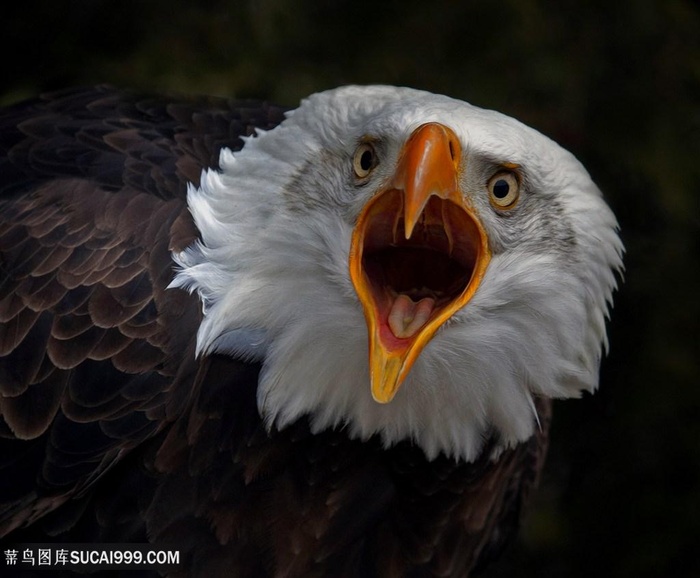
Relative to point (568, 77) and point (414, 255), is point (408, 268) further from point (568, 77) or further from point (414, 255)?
point (568, 77)

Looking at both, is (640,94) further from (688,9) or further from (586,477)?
(586,477)

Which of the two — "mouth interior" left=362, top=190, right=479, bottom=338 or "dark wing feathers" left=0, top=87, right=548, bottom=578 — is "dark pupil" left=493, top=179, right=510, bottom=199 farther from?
"dark wing feathers" left=0, top=87, right=548, bottom=578

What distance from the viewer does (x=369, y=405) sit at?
2645mm

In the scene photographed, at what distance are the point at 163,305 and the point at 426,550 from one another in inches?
36.6

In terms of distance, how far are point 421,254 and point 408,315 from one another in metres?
0.31

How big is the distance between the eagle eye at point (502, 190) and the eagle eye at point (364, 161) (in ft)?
0.88

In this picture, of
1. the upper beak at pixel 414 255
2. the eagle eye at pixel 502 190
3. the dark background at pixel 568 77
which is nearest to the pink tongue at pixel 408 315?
the upper beak at pixel 414 255

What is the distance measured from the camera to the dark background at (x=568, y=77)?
3838 mm

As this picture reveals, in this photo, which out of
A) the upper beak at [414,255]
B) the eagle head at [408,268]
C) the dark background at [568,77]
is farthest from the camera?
the dark background at [568,77]

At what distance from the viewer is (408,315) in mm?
2463

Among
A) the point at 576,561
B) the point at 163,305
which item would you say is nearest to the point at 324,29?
the point at 163,305

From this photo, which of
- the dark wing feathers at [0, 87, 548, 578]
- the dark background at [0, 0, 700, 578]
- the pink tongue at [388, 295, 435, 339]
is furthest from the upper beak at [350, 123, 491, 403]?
the dark background at [0, 0, 700, 578]

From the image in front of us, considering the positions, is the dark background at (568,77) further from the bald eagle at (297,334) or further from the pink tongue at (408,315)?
the pink tongue at (408,315)

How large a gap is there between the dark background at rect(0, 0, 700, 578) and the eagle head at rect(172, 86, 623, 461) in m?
1.15
